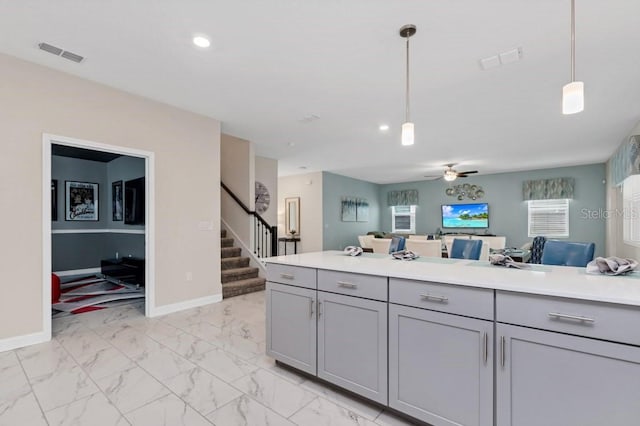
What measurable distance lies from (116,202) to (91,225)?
101 cm

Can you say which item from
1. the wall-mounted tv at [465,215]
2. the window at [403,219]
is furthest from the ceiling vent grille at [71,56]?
the window at [403,219]

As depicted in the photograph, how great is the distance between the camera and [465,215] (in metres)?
9.66

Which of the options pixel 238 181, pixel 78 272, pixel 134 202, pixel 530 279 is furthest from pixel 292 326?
pixel 78 272

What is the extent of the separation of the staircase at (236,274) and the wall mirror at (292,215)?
3451 millimetres

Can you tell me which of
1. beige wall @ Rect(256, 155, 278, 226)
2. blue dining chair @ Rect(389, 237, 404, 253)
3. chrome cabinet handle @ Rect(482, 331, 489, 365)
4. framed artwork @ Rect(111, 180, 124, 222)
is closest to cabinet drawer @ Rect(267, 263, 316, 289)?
chrome cabinet handle @ Rect(482, 331, 489, 365)

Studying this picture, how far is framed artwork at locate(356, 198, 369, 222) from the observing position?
34.1 feet

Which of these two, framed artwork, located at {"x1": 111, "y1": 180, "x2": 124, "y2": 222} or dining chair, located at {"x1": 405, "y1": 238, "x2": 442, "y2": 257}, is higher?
framed artwork, located at {"x1": 111, "y1": 180, "x2": 124, "y2": 222}

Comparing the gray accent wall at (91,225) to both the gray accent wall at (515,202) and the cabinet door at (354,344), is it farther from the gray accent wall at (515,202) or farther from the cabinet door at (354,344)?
the gray accent wall at (515,202)

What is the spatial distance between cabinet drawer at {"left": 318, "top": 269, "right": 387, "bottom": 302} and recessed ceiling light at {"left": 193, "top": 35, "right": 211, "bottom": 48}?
7.13 feet

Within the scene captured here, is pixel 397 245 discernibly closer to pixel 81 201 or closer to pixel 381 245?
pixel 381 245

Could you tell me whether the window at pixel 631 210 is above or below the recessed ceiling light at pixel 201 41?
below

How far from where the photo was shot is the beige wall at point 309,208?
352 inches

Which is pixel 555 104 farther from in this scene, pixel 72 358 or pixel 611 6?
pixel 72 358

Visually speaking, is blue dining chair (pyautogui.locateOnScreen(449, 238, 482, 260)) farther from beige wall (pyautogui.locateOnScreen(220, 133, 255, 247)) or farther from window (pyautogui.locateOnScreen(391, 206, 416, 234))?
window (pyautogui.locateOnScreen(391, 206, 416, 234))
